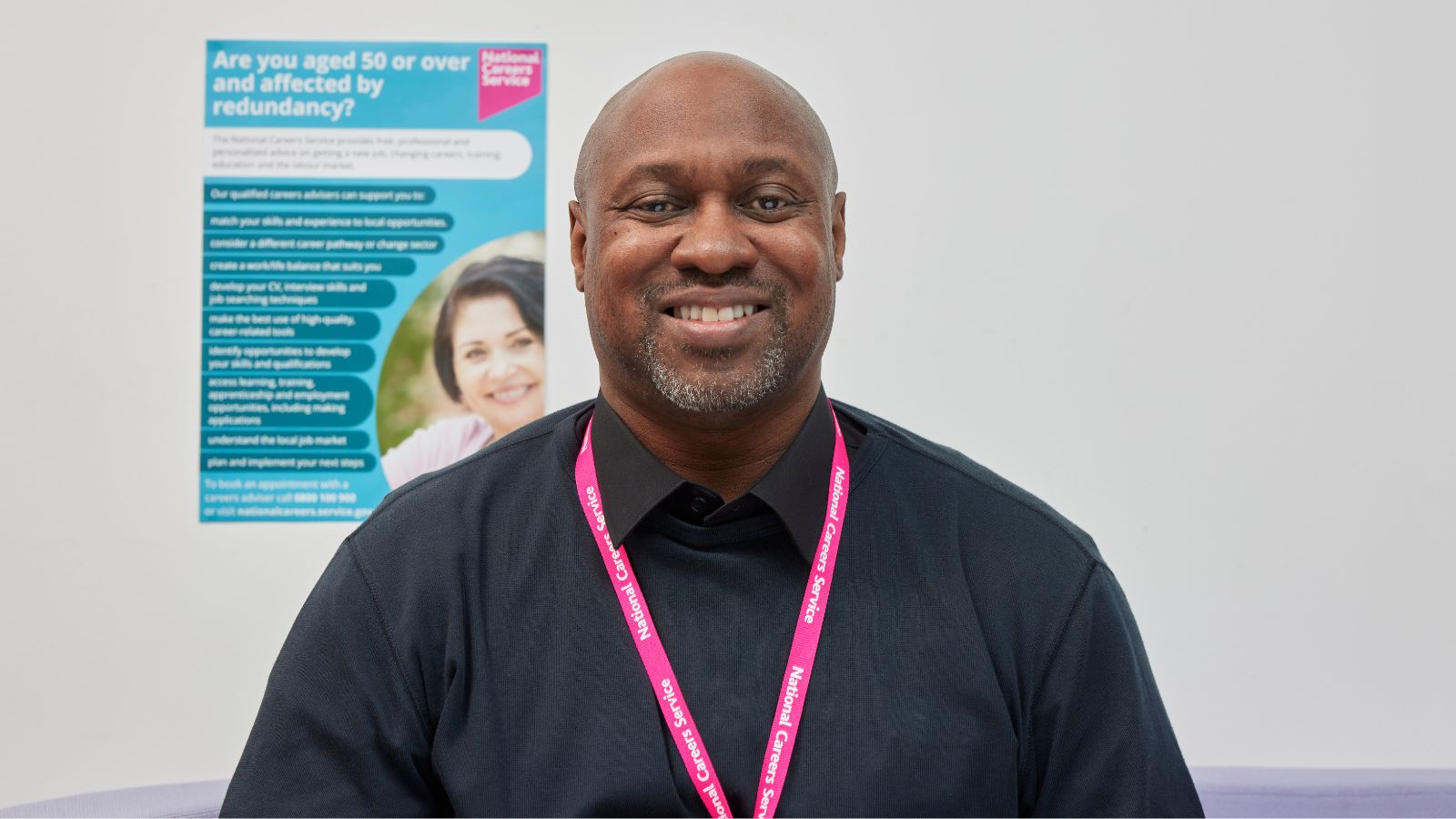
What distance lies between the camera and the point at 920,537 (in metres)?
1.30

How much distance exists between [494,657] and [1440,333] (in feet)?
6.62

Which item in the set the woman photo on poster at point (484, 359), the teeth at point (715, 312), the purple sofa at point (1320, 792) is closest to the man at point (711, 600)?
the teeth at point (715, 312)

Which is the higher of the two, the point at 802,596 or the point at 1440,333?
the point at 1440,333

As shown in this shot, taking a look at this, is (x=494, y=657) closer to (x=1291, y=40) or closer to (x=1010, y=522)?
(x=1010, y=522)

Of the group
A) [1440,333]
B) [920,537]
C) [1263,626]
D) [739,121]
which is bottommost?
[1263,626]

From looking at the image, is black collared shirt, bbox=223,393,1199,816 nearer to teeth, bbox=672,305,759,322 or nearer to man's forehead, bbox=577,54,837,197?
teeth, bbox=672,305,759,322

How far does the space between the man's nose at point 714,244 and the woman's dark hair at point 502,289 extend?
39.5 inches

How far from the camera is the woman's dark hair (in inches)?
88.1

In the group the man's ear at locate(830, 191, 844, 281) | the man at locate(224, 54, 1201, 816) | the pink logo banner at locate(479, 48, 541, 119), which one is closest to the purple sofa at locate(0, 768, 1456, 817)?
the man at locate(224, 54, 1201, 816)

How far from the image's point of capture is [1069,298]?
228cm

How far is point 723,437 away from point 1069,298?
1.18 m

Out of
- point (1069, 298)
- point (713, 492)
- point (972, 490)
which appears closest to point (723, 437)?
point (713, 492)

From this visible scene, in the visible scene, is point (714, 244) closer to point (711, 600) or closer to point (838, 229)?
point (838, 229)

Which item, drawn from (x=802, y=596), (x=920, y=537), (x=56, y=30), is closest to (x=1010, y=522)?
(x=920, y=537)
